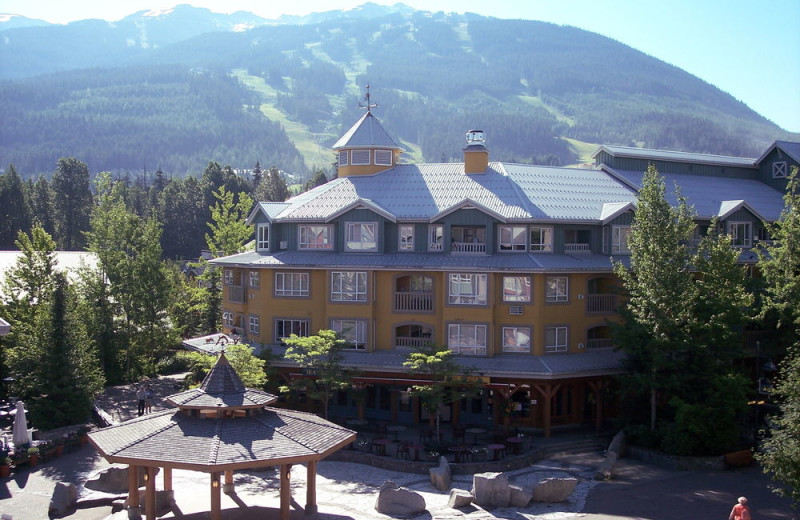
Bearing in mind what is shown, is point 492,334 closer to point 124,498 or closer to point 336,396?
point 336,396

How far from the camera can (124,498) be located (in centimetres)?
2922

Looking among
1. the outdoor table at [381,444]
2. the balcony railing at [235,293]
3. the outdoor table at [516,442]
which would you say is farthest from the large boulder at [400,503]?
the balcony railing at [235,293]

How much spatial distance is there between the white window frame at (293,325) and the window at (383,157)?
1289 cm

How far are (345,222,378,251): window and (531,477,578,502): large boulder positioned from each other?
18630 mm

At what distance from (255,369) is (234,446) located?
13.4m

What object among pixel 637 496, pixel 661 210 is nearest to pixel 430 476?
pixel 637 496

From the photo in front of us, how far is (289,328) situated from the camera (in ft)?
150

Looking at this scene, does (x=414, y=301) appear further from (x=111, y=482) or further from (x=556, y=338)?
(x=111, y=482)

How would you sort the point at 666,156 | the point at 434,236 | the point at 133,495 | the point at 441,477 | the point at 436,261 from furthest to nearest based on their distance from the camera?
the point at 666,156 < the point at 434,236 < the point at 436,261 < the point at 441,477 < the point at 133,495

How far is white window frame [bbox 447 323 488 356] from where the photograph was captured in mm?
42438

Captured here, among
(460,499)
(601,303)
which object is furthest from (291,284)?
(460,499)

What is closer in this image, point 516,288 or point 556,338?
point 516,288

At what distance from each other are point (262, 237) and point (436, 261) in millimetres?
12742

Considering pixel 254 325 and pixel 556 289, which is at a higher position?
pixel 556 289
